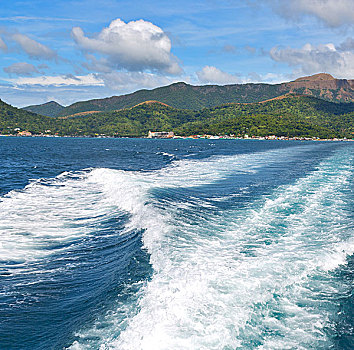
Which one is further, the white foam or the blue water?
the blue water

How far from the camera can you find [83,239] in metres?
13.3

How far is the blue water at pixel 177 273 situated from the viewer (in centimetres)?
689

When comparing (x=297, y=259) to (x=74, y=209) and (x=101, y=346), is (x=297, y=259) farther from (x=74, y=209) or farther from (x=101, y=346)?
(x=74, y=209)

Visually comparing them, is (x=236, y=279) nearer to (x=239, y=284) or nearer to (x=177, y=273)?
(x=239, y=284)

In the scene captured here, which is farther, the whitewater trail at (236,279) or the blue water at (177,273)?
the blue water at (177,273)

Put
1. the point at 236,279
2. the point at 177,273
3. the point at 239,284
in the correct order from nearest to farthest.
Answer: the point at 239,284
the point at 236,279
the point at 177,273

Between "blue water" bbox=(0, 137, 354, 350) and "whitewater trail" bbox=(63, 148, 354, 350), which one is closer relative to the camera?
"whitewater trail" bbox=(63, 148, 354, 350)

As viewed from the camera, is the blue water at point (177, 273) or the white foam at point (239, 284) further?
the blue water at point (177, 273)

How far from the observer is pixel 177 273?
927cm

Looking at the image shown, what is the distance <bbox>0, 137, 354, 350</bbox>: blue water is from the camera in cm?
689

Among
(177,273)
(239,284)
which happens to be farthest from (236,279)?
(177,273)

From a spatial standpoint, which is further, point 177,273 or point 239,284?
point 177,273

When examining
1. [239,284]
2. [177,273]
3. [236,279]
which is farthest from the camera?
[177,273]

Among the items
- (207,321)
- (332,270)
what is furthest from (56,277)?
(332,270)
